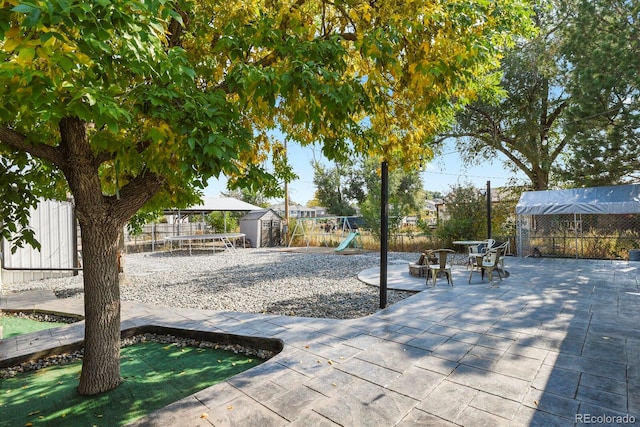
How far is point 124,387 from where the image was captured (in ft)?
11.4

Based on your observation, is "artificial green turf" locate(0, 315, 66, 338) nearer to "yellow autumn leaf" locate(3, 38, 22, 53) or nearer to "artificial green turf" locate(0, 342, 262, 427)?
"artificial green turf" locate(0, 342, 262, 427)

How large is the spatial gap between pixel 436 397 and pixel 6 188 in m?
4.44

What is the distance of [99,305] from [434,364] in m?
3.21

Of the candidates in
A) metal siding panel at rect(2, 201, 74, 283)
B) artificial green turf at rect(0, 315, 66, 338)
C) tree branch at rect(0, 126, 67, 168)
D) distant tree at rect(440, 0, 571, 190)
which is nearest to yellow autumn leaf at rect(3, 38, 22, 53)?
tree branch at rect(0, 126, 67, 168)

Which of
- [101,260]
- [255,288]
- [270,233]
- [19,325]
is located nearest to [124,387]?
[101,260]

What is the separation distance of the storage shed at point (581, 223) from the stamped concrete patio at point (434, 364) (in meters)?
5.66

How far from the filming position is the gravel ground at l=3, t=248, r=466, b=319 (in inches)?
245

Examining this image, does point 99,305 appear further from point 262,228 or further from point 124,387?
point 262,228

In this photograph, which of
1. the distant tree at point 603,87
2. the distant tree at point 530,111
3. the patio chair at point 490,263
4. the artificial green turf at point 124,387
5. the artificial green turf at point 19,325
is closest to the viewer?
the artificial green turf at point 124,387

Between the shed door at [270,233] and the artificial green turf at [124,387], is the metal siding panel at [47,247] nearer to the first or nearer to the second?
the artificial green turf at [124,387]

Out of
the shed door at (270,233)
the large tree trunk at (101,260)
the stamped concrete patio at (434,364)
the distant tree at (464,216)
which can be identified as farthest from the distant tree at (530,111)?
the large tree trunk at (101,260)

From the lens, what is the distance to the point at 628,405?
262 cm

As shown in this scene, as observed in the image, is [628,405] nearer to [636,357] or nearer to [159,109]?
[636,357]

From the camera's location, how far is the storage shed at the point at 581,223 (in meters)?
10.8
